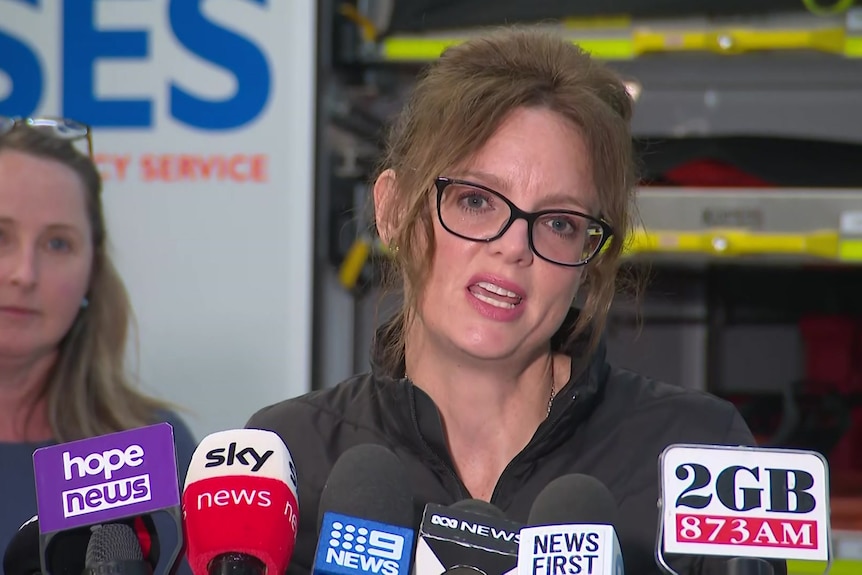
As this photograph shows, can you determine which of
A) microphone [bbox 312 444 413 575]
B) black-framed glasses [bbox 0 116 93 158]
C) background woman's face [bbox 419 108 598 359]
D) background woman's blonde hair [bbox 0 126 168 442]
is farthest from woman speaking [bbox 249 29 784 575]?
black-framed glasses [bbox 0 116 93 158]

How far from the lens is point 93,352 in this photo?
1.75m

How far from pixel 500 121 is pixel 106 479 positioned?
555 mm

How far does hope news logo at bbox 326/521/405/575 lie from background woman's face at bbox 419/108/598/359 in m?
0.37

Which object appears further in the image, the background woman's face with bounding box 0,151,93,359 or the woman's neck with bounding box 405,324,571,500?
the background woman's face with bounding box 0,151,93,359

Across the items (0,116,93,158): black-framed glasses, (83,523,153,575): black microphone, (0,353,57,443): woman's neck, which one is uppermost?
(0,116,93,158): black-framed glasses

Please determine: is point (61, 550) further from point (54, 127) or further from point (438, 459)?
point (54, 127)

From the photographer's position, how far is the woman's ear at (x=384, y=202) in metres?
1.29

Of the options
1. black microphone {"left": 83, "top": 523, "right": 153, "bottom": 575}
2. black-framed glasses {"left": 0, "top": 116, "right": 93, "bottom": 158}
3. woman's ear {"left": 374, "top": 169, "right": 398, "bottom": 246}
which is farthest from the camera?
black-framed glasses {"left": 0, "top": 116, "right": 93, "bottom": 158}

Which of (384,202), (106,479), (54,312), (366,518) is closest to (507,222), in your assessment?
(384,202)

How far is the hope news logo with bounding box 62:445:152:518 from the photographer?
2.72 feet

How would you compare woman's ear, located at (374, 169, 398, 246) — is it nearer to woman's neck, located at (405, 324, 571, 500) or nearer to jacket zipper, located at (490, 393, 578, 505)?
woman's neck, located at (405, 324, 571, 500)

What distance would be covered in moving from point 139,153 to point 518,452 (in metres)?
1.19

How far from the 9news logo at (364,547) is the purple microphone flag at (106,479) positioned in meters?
0.11

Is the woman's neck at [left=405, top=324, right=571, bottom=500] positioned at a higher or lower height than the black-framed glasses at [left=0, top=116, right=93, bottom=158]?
lower
